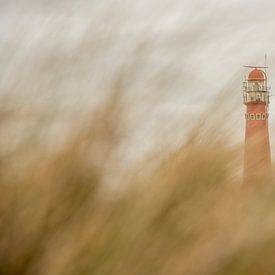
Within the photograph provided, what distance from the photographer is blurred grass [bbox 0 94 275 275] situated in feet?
3.36

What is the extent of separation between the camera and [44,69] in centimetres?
124

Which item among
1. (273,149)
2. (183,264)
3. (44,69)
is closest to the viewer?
Result: (183,264)

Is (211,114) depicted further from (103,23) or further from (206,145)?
(103,23)

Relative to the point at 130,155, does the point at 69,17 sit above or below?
above

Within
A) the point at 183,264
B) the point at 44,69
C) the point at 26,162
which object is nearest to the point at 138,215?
the point at 183,264

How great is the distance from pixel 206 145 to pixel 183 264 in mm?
207

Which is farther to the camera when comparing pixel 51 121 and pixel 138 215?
pixel 51 121

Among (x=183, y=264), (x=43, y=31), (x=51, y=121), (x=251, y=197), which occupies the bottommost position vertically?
(x=183, y=264)

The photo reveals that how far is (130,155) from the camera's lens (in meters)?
1.21

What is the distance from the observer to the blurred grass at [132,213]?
102cm

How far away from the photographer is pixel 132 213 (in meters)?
1.07

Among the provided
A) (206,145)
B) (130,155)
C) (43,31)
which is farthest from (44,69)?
(206,145)

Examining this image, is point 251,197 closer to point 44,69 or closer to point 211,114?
point 211,114

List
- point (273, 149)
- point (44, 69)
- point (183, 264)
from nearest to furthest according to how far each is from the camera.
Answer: point (183, 264) < point (273, 149) < point (44, 69)
